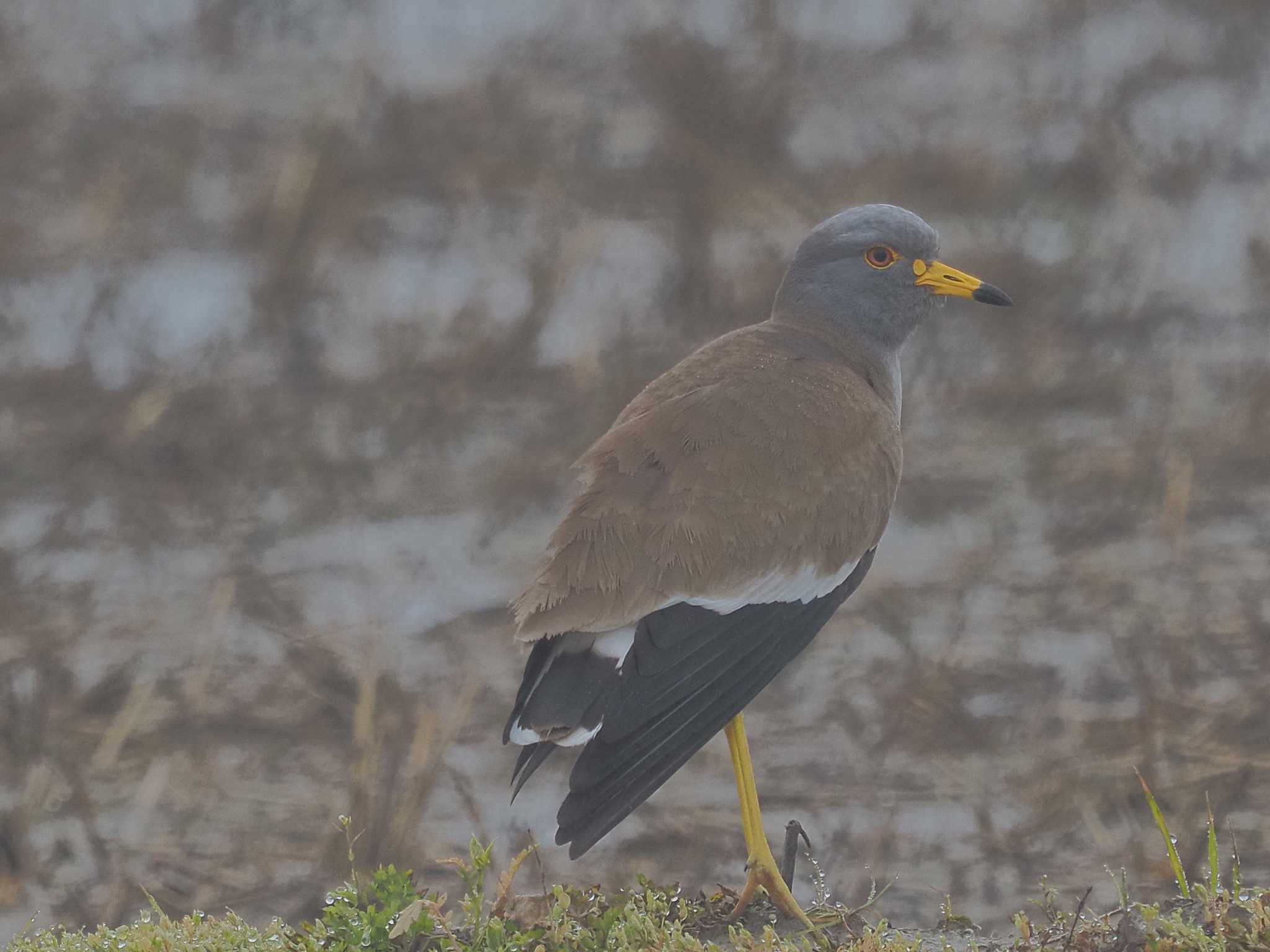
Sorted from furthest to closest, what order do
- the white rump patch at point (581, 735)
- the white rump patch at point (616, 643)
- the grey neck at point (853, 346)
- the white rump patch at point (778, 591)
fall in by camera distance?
the grey neck at point (853, 346) < the white rump patch at point (778, 591) < the white rump patch at point (616, 643) < the white rump patch at point (581, 735)

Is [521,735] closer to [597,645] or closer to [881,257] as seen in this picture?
[597,645]

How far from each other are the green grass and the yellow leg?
4cm

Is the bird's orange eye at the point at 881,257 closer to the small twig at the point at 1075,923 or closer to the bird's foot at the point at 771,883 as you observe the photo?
the bird's foot at the point at 771,883

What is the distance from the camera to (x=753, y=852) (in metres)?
2.73

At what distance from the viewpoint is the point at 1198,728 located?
399cm

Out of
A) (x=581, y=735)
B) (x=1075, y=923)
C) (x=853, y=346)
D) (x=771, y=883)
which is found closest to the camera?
(x=1075, y=923)

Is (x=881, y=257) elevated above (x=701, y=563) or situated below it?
above

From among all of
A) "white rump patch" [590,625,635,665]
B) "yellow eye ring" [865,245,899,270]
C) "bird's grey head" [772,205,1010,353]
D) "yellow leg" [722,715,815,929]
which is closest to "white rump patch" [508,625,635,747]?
"white rump patch" [590,625,635,665]

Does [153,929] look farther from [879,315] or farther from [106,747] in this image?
[879,315]

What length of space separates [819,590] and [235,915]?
125cm

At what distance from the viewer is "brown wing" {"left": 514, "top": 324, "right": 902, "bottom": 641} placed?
8.79 ft

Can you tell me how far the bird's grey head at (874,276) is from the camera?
3.33 metres

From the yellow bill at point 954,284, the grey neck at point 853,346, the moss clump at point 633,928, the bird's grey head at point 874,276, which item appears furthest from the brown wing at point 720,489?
the moss clump at point 633,928

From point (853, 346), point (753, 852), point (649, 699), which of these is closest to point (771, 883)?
point (753, 852)
